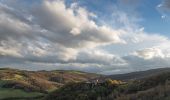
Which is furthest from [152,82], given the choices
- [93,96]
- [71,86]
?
[71,86]

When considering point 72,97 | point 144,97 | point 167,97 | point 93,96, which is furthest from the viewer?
point 72,97

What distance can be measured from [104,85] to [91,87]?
1.85m

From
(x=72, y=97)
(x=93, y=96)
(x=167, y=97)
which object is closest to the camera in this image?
(x=167, y=97)

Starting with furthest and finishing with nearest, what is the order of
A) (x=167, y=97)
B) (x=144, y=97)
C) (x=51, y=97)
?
(x=51, y=97) < (x=144, y=97) < (x=167, y=97)

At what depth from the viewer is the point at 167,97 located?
2134cm

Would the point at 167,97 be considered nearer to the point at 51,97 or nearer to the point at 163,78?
the point at 163,78

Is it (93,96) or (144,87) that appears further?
(93,96)

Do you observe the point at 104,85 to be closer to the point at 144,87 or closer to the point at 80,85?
the point at 80,85

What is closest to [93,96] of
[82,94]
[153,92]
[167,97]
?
[82,94]

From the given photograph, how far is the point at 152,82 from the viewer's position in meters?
35.4

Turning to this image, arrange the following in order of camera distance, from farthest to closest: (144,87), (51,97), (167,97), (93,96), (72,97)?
(51,97), (72,97), (93,96), (144,87), (167,97)

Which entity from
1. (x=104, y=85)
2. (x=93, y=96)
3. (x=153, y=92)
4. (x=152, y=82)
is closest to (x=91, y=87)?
(x=104, y=85)

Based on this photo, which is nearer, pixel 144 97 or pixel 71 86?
pixel 144 97

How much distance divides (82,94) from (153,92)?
51.9ft
